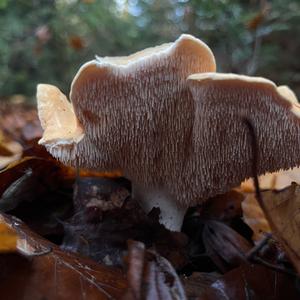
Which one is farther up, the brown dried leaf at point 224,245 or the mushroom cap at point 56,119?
the mushroom cap at point 56,119

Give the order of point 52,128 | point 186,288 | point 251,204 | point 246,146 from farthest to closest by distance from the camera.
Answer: point 251,204 → point 52,128 → point 246,146 → point 186,288

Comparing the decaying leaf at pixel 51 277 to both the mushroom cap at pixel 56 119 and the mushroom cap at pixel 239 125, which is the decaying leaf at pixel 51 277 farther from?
the mushroom cap at pixel 239 125

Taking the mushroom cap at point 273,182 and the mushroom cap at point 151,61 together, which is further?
the mushroom cap at point 273,182

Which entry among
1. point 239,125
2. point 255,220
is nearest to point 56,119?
point 239,125

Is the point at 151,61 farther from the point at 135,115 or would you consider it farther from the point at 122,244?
the point at 122,244

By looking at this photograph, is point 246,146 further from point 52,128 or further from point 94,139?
point 52,128

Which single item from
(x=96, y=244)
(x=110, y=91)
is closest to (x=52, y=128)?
(x=110, y=91)

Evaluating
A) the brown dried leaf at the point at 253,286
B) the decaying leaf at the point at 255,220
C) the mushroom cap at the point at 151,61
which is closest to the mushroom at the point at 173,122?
the mushroom cap at the point at 151,61
